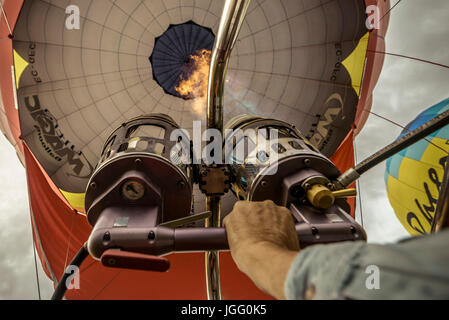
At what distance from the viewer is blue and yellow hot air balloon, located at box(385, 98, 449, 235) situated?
274 centimetres

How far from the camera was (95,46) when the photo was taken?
241 centimetres

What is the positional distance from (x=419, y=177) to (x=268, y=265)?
3.27 m

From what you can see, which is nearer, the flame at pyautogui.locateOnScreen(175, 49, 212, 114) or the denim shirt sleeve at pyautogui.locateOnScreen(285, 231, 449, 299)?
the denim shirt sleeve at pyautogui.locateOnScreen(285, 231, 449, 299)

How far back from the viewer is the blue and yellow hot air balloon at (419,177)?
2.74 metres

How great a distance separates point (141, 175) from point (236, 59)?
1965 millimetres

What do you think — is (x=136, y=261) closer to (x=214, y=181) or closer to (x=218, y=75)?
(x=214, y=181)

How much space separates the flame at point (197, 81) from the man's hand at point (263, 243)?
213 cm

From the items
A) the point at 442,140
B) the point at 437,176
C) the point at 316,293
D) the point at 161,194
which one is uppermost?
the point at 442,140

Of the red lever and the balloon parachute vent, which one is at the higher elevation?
the balloon parachute vent

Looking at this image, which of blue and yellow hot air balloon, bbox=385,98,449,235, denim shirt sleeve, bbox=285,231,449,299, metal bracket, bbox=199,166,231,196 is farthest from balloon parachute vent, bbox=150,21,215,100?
denim shirt sleeve, bbox=285,231,449,299

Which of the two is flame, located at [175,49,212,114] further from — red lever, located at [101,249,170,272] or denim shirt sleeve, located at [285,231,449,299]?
denim shirt sleeve, located at [285,231,449,299]

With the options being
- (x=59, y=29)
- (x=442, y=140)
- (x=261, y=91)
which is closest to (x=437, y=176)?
(x=442, y=140)

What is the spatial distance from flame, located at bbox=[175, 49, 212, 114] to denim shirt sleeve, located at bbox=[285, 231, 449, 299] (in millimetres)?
2491
